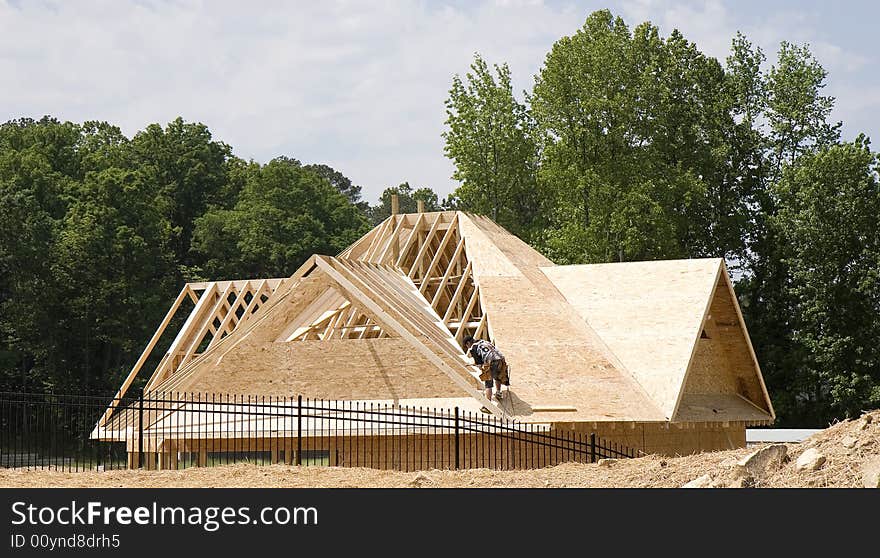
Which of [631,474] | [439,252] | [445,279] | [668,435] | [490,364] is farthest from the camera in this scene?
[439,252]

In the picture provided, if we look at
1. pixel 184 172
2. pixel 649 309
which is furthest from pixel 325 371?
pixel 184 172

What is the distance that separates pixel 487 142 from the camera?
50375 mm

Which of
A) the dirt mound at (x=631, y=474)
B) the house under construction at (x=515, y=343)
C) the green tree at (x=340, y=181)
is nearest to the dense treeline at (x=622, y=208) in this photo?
the house under construction at (x=515, y=343)

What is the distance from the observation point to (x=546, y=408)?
22.1 metres

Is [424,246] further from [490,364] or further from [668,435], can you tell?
[668,435]

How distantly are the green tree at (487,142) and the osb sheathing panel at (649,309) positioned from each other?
73.7 feet

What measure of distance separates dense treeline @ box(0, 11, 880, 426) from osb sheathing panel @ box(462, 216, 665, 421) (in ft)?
51.6

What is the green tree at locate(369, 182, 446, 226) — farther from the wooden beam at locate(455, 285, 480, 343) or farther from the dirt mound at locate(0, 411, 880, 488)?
the dirt mound at locate(0, 411, 880, 488)

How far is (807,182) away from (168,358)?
22252 millimetres

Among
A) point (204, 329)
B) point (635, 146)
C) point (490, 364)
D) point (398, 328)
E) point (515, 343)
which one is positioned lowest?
point (490, 364)

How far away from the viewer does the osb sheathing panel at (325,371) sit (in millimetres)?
23453

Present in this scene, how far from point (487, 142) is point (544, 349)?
2718cm

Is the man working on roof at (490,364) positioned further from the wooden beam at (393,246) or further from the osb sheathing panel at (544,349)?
the wooden beam at (393,246)

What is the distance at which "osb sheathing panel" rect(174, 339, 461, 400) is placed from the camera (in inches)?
923
